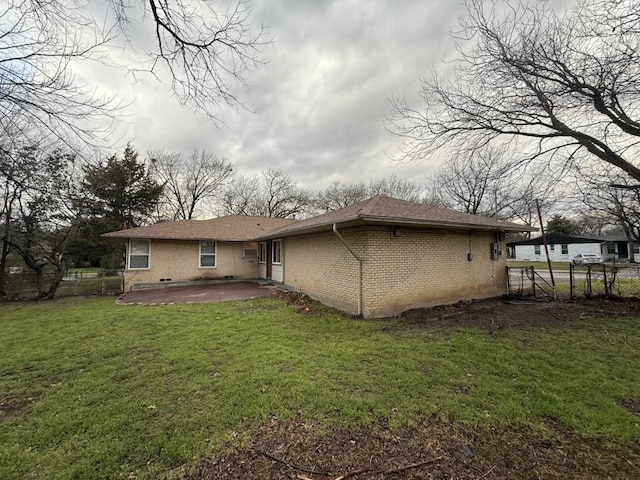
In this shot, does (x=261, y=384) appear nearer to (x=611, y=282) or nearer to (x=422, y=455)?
(x=422, y=455)

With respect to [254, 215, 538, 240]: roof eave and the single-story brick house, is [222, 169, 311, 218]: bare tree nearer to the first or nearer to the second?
the single-story brick house

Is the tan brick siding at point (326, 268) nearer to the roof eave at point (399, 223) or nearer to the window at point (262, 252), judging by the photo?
the roof eave at point (399, 223)

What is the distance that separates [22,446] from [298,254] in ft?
30.3

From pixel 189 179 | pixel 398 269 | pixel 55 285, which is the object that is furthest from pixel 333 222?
pixel 189 179

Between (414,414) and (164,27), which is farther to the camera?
(164,27)

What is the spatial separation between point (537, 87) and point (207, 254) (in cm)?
1506

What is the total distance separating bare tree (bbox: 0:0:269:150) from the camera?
10.1ft

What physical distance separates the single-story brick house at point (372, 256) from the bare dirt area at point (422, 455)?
4552mm

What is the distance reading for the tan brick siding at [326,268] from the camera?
26.0 ft

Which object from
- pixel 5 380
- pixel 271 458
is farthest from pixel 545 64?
pixel 5 380

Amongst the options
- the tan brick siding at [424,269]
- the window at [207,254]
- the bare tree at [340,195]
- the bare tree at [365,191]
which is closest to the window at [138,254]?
the window at [207,254]

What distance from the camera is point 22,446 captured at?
2.57 meters

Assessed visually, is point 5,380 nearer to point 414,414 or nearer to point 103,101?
point 103,101

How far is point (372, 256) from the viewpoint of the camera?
24.5ft
